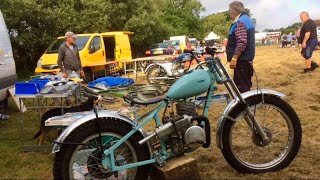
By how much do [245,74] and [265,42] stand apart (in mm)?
59282

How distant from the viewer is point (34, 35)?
1836 cm

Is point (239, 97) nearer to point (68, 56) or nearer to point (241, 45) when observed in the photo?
point (241, 45)

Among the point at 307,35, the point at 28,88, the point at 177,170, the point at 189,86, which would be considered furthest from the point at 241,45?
the point at 307,35

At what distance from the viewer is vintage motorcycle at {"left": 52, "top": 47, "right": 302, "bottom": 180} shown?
347 centimetres

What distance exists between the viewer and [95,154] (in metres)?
3.57

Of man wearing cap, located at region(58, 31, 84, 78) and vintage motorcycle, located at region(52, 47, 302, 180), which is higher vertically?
man wearing cap, located at region(58, 31, 84, 78)

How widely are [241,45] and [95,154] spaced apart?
2.63 m

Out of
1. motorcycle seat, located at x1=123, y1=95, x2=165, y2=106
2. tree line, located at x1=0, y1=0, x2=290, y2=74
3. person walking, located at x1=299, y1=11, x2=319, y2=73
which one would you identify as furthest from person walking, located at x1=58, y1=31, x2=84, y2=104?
tree line, located at x1=0, y1=0, x2=290, y2=74

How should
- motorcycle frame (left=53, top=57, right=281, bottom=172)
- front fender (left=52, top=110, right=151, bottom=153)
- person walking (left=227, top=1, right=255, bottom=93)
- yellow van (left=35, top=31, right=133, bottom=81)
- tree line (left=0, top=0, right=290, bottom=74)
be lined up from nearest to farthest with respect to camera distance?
front fender (left=52, top=110, right=151, bottom=153), motorcycle frame (left=53, top=57, right=281, bottom=172), person walking (left=227, top=1, right=255, bottom=93), yellow van (left=35, top=31, right=133, bottom=81), tree line (left=0, top=0, right=290, bottom=74)

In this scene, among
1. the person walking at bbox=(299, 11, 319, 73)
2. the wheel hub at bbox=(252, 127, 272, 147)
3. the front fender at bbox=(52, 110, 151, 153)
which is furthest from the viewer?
the person walking at bbox=(299, 11, 319, 73)

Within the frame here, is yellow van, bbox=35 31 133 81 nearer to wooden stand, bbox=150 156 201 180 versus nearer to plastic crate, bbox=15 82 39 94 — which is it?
plastic crate, bbox=15 82 39 94

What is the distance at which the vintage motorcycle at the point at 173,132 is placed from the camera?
11.4ft

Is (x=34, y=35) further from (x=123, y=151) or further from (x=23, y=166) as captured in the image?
(x=123, y=151)

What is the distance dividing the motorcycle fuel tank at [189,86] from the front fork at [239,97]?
0.24m
